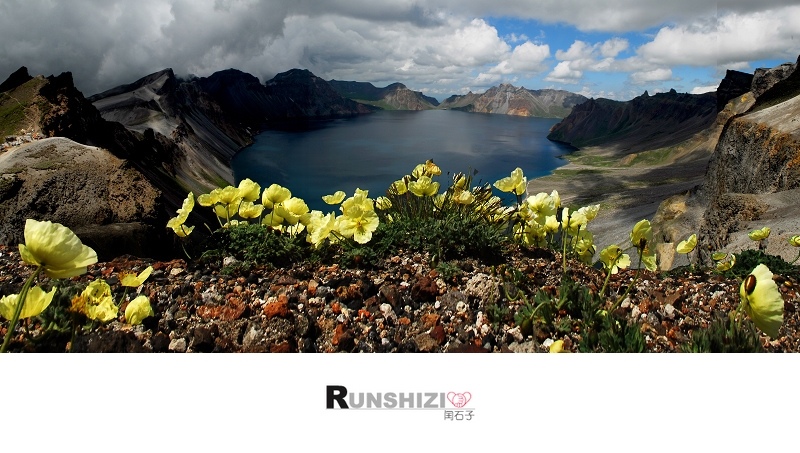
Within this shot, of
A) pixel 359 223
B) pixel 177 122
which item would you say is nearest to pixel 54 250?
pixel 359 223

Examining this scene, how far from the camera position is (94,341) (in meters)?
1.40

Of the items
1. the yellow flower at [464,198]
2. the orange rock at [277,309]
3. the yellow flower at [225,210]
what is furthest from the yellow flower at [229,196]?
the yellow flower at [464,198]

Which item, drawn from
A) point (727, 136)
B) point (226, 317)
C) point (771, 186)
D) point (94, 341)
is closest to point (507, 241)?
point (226, 317)

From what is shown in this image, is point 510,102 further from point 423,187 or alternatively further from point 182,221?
point 182,221

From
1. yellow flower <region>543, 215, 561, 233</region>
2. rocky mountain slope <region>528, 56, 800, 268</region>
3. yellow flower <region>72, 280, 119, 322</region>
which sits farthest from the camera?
rocky mountain slope <region>528, 56, 800, 268</region>

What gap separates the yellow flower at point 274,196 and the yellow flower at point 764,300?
1910mm

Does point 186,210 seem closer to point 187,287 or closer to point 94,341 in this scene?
point 187,287

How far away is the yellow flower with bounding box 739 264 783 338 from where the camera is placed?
47.3 inches

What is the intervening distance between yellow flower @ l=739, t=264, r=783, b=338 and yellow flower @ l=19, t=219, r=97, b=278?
158cm

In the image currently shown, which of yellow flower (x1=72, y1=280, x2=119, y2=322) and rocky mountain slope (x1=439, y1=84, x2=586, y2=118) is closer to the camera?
yellow flower (x1=72, y1=280, x2=119, y2=322)

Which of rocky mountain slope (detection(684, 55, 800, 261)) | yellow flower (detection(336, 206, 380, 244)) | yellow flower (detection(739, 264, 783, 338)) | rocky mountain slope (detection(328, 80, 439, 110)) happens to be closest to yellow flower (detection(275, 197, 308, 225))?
yellow flower (detection(336, 206, 380, 244))
